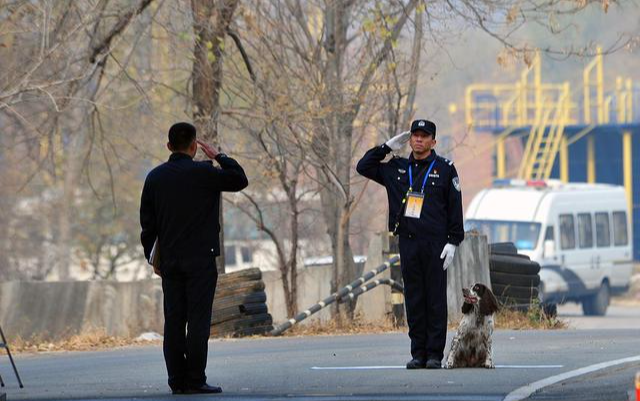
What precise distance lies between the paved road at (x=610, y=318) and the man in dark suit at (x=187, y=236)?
59.4 feet

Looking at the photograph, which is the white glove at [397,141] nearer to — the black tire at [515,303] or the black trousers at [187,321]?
the black trousers at [187,321]

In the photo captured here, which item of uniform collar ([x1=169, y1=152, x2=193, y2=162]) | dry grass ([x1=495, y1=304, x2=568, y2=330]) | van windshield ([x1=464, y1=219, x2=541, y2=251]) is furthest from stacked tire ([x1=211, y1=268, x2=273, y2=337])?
van windshield ([x1=464, y1=219, x2=541, y2=251])

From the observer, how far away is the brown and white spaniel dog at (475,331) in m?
A: 11.4

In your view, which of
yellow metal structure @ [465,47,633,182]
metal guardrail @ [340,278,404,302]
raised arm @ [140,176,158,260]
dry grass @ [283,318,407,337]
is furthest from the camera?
yellow metal structure @ [465,47,633,182]

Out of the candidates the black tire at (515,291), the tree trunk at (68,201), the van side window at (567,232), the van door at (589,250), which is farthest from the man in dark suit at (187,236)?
the van door at (589,250)

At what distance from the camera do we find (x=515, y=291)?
19734 mm

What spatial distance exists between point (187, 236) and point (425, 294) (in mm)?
2281

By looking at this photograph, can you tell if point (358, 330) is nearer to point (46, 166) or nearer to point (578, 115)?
point (46, 166)

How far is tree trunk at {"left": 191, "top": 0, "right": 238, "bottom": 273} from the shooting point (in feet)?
67.3

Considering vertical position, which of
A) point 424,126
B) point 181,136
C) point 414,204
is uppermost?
point 424,126

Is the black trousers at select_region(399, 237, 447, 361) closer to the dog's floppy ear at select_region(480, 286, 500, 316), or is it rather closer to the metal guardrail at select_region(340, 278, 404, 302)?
the dog's floppy ear at select_region(480, 286, 500, 316)

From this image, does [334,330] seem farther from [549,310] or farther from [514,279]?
[549,310]

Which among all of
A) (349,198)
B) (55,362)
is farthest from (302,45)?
(55,362)

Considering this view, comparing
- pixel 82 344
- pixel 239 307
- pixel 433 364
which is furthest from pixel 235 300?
pixel 433 364
